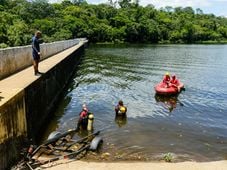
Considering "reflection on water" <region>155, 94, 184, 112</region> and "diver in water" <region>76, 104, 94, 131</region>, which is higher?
"diver in water" <region>76, 104, 94, 131</region>

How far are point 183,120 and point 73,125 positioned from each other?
261 inches

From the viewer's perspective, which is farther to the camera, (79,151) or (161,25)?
(161,25)

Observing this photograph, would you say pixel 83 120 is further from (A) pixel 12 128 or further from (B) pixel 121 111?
(A) pixel 12 128

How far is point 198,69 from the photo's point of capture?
4834 centimetres

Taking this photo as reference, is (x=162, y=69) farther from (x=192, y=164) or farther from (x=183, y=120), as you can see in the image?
(x=192, y=164)

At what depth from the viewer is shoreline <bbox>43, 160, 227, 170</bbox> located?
537 inches

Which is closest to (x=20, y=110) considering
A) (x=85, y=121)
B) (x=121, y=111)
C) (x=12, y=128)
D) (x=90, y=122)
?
(x=12, y=128)

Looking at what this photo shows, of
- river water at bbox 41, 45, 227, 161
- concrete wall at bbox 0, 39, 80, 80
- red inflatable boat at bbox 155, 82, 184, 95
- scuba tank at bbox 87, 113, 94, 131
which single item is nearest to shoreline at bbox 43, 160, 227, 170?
river water at bbox 41, 45, 227, 161

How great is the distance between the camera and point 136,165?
46.6ft

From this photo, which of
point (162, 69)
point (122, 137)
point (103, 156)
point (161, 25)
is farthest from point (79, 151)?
point (161, 25)

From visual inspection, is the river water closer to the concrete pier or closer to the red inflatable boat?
the red inflatable boat

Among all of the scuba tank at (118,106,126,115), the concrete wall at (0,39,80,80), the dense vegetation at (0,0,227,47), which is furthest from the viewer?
the dense vegetation at (0,0,227,47)

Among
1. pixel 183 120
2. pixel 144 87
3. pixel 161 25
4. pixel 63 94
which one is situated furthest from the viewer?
pixel 161 25

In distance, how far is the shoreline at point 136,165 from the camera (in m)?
13.6
